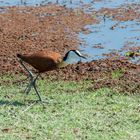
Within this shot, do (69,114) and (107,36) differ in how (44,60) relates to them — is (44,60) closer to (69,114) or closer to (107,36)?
(69,114)

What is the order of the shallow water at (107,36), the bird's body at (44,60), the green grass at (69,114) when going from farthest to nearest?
the shallow water at (107,36), the bird's body at (44,60), the green grass at (69,114)

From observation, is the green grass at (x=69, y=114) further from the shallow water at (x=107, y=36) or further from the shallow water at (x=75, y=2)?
the shallow water at (x=75, y=2)

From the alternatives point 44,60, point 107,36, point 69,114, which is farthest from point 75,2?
point 69,114

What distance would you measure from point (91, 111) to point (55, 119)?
0.61 m

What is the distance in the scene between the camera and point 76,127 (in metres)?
7.54

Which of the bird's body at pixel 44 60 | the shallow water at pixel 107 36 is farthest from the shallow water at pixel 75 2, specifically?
the bird's body at pixel 44 60

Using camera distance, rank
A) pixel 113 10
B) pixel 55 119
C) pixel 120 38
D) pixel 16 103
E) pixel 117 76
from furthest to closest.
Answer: pixel 113 10
pixel 120 38
pixel 117 76
pixel 16 103
pixel 55 119

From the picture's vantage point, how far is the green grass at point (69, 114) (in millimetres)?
7309

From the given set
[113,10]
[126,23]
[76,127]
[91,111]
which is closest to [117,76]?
[91,111]

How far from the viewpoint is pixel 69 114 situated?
8.07 m

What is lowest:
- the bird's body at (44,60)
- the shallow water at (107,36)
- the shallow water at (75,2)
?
the shallow water at (107,36)

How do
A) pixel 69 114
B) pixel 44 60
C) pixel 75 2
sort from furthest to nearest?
1. pixel 75 2
2. pixel 44 60
3. pixel 69 114

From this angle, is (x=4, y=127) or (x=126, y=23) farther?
(x=126, y=23)

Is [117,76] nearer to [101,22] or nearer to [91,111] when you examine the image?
[91,111]
